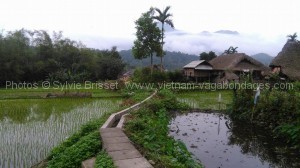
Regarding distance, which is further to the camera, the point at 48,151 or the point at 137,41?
the point at 137,41

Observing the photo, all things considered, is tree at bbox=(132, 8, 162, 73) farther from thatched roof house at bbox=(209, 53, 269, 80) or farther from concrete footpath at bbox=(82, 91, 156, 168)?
concrete footpath at bbox=(82, 91, 156, 168)

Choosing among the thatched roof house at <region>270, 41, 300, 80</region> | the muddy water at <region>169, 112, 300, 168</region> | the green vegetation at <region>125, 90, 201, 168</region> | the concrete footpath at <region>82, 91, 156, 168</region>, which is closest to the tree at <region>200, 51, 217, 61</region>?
→ the thatched roof house at <region>270, 41, 300, 80</region>

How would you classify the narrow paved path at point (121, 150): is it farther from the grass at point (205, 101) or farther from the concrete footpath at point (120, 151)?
the grass at point (205, 101)

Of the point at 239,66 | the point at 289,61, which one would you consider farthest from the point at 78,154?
the point at 239,66

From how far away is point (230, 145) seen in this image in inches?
310

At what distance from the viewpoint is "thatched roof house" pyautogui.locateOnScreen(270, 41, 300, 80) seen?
63.1ft

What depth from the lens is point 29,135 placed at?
944 centimetres

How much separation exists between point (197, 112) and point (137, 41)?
17.2 metres

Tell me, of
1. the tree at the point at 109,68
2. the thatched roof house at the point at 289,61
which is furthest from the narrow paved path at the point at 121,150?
the tree at the point at 109,68

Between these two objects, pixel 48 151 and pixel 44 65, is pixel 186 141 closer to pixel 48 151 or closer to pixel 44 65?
pixel 48 151

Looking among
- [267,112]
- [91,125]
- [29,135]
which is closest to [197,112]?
[267,112]

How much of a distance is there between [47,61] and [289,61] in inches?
1131

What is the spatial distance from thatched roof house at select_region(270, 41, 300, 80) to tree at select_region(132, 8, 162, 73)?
495 inches

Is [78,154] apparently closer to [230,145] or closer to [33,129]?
[230,145]
